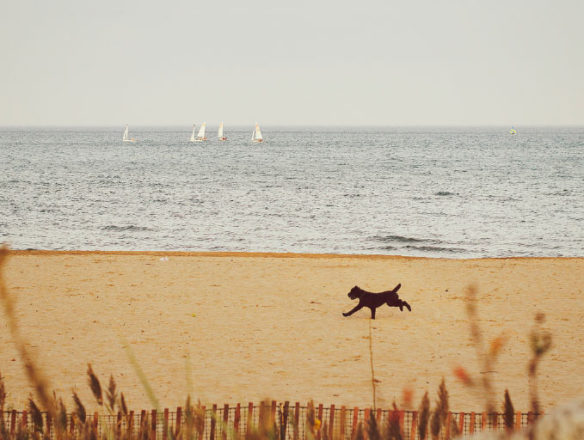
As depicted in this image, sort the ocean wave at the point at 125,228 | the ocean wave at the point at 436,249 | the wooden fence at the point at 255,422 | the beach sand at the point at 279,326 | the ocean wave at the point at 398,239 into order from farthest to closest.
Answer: the ocean wave at the point at 125,228
the ocean wave at the point at 398,239
the ocean wave at the point at 436,249
the beach sand at the point at 279,326
the wooden fence at the point at 255,422

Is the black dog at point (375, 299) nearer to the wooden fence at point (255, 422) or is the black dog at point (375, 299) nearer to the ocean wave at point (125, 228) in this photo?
the wooden fence at point (255, 422)

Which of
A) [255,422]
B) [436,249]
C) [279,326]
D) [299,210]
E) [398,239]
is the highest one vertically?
[255,422]

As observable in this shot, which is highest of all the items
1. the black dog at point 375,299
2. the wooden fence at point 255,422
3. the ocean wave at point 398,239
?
the wooden fence at point 255,422

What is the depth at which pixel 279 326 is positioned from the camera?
51.6 ft

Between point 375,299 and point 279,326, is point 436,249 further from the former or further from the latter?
point 279,326

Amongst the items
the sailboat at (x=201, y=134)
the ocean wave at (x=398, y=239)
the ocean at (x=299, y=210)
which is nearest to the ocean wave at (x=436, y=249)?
the ocean at (x=299, y=210)

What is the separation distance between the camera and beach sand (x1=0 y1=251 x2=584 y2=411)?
11.8m

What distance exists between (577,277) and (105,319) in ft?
44.6

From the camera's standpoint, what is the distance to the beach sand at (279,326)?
38.8ft

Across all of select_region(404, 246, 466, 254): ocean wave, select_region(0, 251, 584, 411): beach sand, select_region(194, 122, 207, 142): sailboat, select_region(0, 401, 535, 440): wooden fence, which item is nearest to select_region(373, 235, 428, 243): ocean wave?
select_region(404, 246, 466, 254): ocean wave

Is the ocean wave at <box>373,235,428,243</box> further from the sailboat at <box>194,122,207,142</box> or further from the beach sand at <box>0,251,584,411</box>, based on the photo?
the sailboat at <box>194,122,207,142</box>

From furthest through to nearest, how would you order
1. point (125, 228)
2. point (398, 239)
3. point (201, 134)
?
point (201, 134) → point (125, 228) → point (398, 239)

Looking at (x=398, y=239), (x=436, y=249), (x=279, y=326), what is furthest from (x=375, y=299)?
(x=398, y=239)

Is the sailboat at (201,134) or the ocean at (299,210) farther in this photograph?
the sailboat at (201,134)
